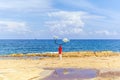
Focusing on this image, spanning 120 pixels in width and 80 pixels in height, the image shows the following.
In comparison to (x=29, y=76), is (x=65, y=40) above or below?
above

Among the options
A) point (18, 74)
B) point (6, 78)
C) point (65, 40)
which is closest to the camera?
point (6, 78)

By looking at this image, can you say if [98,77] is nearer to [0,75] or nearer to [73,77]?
[73,77]

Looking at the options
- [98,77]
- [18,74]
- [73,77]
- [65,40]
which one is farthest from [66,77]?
[65,40]

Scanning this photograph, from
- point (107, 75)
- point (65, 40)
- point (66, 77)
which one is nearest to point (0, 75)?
point (66, 77)

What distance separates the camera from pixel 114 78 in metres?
22.9

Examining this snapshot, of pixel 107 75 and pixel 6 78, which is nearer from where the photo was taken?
pixel 6 78

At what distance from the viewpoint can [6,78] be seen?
22.8 m

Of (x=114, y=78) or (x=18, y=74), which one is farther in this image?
(x=18, y=74)

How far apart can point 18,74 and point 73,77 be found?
466 cm

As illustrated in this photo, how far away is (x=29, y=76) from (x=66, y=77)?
2.99 metres

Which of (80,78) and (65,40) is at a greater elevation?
(65,40)

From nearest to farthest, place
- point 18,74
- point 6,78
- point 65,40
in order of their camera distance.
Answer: point 6,78
point 18,74
point 65,40

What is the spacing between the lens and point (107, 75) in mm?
24578

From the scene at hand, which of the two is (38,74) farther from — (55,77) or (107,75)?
(107,75)
